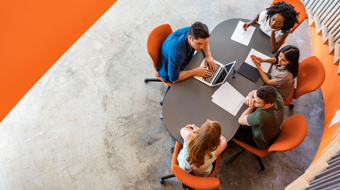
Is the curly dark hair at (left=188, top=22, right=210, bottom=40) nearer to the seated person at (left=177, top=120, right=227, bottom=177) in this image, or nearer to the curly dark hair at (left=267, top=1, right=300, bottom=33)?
the seated person at (left=177, top=120, right=227, bottom=177)

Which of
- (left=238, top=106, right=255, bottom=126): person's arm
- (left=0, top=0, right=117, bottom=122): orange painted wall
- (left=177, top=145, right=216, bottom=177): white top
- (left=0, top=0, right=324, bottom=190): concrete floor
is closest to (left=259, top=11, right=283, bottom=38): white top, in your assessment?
(left=238, top=106, right=255, bottom=126): person's arm

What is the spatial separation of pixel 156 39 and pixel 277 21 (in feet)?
4.76

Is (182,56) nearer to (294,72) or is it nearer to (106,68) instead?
(294,72)

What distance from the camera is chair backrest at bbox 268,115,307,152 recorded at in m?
2.07

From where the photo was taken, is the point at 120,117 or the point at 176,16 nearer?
the point at 120,117

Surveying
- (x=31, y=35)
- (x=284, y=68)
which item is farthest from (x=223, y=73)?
(x=31, y=35)

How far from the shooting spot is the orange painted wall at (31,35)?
1.64ft

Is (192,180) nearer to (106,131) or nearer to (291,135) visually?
(291,135)

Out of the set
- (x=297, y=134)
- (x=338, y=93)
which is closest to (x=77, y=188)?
(x=297, y=134)

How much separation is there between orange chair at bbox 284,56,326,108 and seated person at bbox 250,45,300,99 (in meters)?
0.28

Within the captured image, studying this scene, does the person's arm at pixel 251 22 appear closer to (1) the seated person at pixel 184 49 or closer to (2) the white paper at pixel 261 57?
(2) the white paper at pixel 261 57

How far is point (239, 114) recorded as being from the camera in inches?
88.7

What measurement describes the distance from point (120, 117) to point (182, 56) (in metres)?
1.47

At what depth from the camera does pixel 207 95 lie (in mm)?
2318
